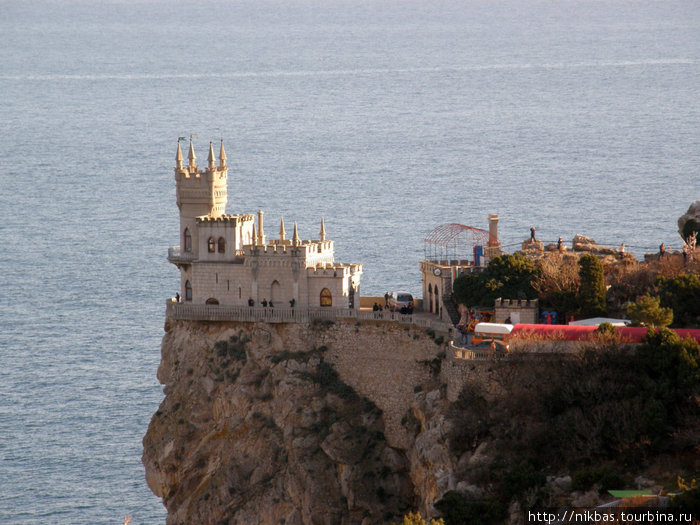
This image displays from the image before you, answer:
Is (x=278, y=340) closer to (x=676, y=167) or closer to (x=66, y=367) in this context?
(x=66, y=367)

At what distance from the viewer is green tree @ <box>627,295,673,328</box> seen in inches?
3447

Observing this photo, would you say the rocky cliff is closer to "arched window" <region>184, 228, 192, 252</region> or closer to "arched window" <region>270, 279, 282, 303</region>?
"arched window" <region>270, 279, 282, 303</region>

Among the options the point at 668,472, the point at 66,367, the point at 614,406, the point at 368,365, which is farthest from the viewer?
the point at 66,367

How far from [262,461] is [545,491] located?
73.8 feet

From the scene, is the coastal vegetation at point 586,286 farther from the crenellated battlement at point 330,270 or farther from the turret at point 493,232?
the crenellated battlement at point 330,270

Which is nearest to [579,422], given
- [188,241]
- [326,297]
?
[326,297]

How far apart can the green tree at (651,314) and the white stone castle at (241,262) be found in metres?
16.7

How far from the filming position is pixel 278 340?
318ft

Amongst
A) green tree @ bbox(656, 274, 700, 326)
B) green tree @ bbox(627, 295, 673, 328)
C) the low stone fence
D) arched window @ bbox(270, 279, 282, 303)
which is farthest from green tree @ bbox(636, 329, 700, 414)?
arched window @ bbox(270, 279, 282, 303)

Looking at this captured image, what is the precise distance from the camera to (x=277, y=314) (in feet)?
317

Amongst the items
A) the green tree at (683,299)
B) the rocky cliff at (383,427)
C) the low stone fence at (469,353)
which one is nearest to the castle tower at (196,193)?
the rocky cliff at (383,427)

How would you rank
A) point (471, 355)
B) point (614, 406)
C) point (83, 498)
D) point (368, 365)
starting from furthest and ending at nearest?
1. point (83, 498)
2. point (368, 365)
3. point (471, 355)
4. point (614, 406)

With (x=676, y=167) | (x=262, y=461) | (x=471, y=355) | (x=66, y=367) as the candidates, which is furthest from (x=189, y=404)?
(x=676, y=167)

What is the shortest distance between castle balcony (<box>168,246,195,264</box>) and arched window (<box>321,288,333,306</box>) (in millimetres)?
8239
